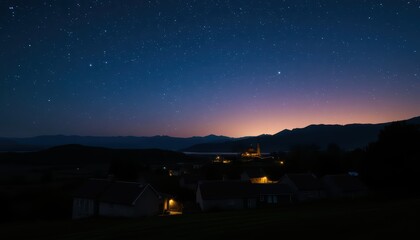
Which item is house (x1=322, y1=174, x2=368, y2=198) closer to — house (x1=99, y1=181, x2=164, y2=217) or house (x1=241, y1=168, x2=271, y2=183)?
house (x1=241, y1=168, x2=271, y2=183)

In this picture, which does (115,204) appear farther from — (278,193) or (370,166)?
(370,166)

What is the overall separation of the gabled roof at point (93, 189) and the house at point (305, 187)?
31391mm

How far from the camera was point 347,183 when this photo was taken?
62.5m

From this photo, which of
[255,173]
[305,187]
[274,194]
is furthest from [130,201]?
[255,173]

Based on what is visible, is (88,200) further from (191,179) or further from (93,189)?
(191,179)

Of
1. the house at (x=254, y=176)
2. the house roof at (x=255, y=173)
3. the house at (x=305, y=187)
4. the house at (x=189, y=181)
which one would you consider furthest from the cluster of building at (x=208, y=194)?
the house at (x=189, y=181)

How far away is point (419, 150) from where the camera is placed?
49500mm

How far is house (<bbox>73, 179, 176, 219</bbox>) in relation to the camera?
47.4 m

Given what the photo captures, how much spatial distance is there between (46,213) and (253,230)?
3932 centimetres

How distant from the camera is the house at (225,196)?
5317cm

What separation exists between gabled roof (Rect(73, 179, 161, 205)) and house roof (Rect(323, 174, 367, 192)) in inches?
1277

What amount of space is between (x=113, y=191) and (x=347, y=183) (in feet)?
131

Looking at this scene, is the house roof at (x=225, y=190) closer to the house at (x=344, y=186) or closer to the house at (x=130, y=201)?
the house at (x=130, y=201)

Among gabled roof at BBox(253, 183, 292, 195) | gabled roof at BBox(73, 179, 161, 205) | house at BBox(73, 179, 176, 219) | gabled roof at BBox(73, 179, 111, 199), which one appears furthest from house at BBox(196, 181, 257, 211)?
gabled roof at BBox(73, 179, 111, 199)
